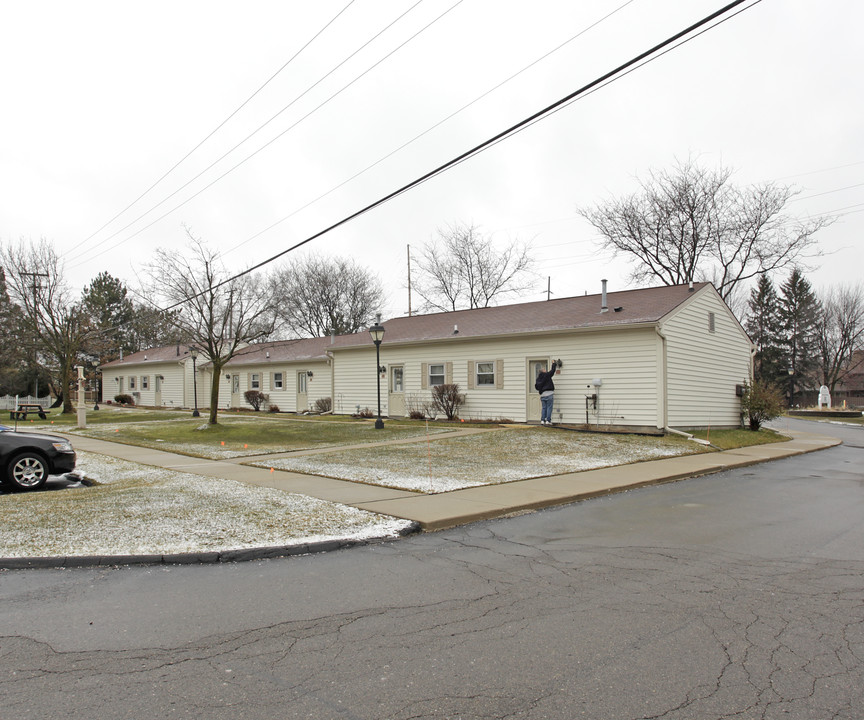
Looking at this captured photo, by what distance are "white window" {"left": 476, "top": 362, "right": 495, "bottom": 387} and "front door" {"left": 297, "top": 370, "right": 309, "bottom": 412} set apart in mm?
12178

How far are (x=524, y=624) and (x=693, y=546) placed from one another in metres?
3.08

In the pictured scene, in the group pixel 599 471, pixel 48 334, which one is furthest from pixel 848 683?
pixel 48 334

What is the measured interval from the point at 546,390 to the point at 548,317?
3.22 m

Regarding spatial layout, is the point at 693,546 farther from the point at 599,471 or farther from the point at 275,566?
the point at 599,471

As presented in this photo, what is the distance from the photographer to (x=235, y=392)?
124 ft

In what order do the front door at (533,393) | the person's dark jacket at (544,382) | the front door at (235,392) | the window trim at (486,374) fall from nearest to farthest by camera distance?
the person's dark jacket at (544,382) → the front door at (533,393) → the window trim at (486,374) → the front door at (235,392)

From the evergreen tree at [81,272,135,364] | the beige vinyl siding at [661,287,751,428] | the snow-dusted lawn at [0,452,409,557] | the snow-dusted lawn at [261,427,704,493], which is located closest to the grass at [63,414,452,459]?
the snow-dusted lawn at [261,427,704,493]

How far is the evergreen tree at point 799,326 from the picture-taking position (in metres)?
61.7

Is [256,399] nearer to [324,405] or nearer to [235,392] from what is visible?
[235,392]

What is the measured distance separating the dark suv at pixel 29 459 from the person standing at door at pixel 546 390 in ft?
45.2

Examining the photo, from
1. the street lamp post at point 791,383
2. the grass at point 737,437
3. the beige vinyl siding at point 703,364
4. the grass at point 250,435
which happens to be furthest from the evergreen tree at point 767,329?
the grass at point 250,435

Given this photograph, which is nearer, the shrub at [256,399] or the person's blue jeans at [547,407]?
the person's blue jeans at [547,407]

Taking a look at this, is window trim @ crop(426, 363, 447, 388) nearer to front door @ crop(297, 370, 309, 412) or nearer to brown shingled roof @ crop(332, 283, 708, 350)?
brown shingled roof @ crop(332, 283, 708, 350)

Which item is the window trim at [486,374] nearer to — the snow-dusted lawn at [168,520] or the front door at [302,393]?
the front door at [302,393]
